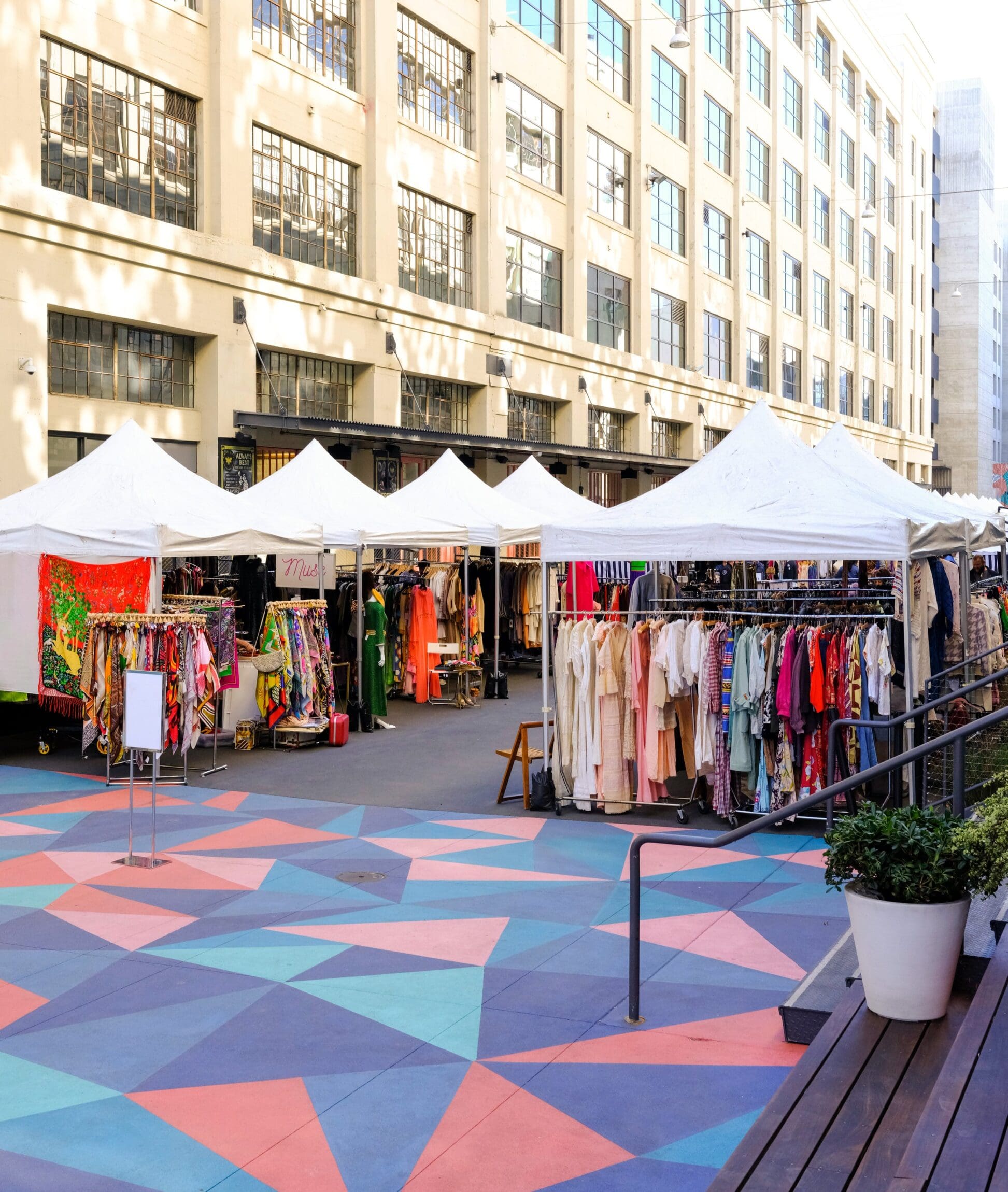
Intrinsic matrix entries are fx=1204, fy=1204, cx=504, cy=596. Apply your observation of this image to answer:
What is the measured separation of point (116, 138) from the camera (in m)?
19.2

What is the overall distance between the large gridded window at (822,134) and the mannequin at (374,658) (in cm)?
3958

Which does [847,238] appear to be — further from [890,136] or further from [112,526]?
[112,526]

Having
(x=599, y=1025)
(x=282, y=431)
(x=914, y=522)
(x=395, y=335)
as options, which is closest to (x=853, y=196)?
(x=395, y=335)

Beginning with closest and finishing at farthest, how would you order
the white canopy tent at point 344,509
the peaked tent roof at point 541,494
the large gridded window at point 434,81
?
the white canopy tent at point 344,509
the peaked tent roof at point 541,494
the large gridded window at point 434,81

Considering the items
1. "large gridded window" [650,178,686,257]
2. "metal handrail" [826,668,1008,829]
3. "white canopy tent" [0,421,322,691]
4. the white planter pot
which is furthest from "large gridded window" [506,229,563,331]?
the white planter pot

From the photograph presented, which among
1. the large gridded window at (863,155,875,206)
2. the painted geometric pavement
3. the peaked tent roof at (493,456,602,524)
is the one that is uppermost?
the large gridded window at (863,155,875,206)

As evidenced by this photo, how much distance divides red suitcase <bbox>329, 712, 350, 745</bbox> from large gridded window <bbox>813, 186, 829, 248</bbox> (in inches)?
1585

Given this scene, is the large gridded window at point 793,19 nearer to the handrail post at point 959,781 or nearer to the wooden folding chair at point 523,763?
the wooden folding chair at point 523,763

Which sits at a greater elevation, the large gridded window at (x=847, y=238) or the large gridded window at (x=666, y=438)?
the large gridded window at (x=847, y=238)

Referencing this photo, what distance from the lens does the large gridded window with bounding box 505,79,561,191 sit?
28.9 m

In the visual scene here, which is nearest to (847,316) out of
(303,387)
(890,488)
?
(303,387)

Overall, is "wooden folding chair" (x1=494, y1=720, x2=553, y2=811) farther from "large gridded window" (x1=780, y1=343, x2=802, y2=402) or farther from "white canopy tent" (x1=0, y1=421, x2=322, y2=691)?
"large gridded window" (x1=780, y1=343, x2=802, y2=402)

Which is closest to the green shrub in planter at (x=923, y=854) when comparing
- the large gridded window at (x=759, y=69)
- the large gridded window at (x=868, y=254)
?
the large gridded window at (x=759, y=69)

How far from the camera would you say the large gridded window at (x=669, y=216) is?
35531 mm
